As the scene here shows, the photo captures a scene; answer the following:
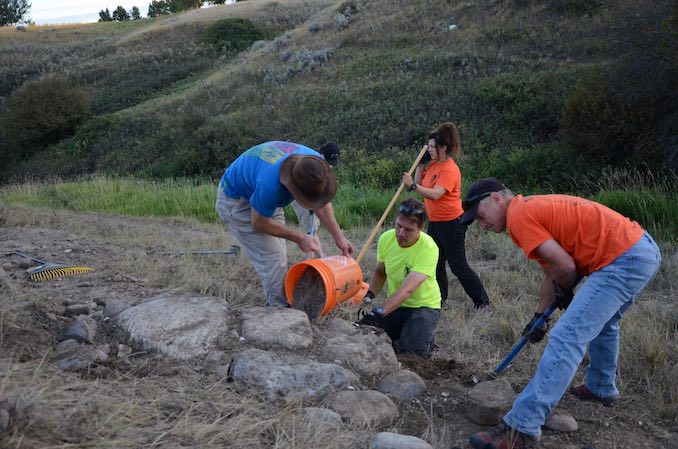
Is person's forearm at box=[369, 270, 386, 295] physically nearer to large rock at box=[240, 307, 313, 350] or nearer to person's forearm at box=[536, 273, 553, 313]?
large rock at box=[240, 307, 313, 350]

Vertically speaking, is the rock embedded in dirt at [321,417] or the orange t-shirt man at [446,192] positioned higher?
the orange t-shirt man at [446,192]

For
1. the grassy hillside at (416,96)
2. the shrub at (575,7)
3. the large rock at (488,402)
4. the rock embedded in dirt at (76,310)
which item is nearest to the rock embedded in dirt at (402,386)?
the large rock at (488,402)

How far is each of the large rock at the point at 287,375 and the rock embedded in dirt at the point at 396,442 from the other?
539mm

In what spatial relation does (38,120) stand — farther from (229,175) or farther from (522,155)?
(229,175)

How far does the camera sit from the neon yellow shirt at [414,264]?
4.93m

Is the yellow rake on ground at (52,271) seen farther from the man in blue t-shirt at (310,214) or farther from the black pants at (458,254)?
the black pants at (458,254)

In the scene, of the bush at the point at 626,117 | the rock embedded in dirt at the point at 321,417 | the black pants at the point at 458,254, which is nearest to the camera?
the rock embedded in dirt at the point at 321,417

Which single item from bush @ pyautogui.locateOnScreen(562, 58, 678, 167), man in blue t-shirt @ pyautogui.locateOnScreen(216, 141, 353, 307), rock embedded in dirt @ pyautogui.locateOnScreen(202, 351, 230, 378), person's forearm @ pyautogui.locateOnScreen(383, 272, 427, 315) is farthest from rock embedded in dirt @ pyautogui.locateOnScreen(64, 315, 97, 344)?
bush @ pyautogui.locateOnScreen(562, 58, 678, 167)

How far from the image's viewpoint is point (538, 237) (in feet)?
11.1

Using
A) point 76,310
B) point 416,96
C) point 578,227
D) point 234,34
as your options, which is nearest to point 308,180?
point 578,227

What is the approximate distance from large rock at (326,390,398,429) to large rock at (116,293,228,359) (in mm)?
875

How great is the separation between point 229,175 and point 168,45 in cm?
3881

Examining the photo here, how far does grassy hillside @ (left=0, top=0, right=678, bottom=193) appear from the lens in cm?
1251

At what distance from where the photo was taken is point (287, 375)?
3766 mm
